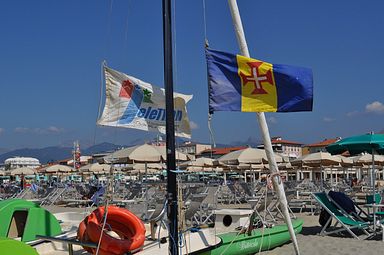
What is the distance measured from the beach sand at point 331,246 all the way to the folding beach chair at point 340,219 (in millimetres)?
169

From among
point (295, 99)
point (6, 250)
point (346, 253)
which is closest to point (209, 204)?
point (346, 253)

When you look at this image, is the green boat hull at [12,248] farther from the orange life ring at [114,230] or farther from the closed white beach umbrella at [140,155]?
the closed white beach umbrella at [140,155]

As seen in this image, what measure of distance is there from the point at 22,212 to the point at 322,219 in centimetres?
643

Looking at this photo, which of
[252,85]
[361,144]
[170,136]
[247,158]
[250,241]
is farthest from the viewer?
[247,158]

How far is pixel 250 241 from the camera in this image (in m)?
7.69

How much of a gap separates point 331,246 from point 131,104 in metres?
4.92

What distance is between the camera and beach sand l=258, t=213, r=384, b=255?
811 centimetres

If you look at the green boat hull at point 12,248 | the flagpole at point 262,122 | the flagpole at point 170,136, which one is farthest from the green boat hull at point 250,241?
the green boat hull at point 12,248

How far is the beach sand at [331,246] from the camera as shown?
8109 millimetres

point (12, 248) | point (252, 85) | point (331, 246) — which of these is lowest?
point (331, 246)

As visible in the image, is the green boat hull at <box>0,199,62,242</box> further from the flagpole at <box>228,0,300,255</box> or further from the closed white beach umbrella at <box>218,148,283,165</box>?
the closed white beach umbrella at <box>218,148,283,165</box>

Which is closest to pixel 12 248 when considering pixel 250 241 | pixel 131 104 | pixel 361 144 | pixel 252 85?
pixel 131 104

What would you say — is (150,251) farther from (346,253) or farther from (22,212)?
(346,253)

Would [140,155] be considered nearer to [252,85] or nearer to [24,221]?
[24,221]
